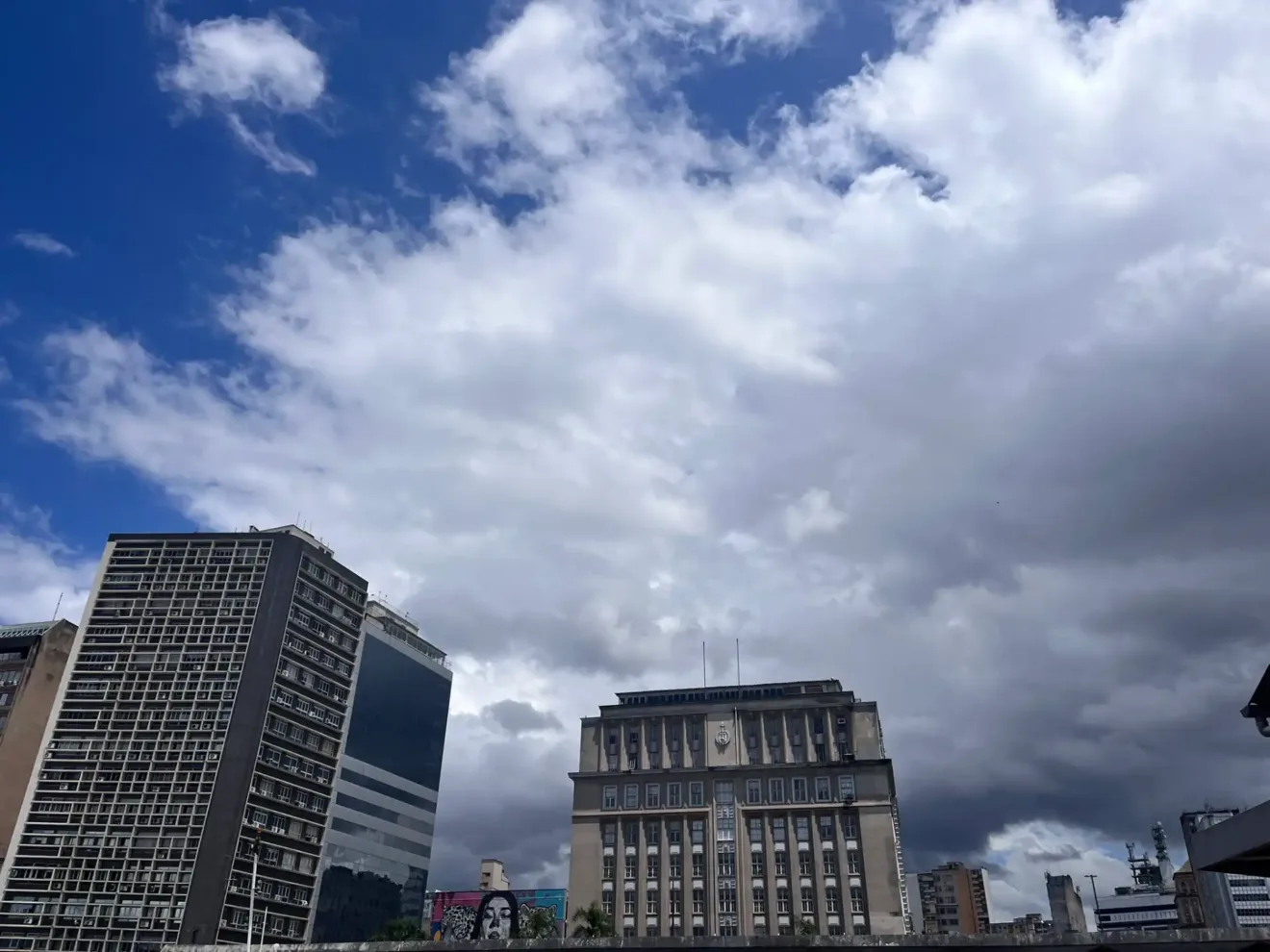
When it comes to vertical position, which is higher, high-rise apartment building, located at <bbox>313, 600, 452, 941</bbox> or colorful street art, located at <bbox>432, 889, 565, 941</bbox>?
Answer: high-rise apartment building, located at <bbox>313, 600, 452, 941</bbox>

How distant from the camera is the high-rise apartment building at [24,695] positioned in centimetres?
9994

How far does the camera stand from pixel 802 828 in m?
108

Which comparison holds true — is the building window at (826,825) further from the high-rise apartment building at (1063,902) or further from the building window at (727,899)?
the high-rise apartment building at (1063,902)

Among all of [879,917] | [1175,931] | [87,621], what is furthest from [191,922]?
[1175,931]

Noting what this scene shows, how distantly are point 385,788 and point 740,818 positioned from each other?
5566 centimetres

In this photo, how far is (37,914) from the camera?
304ft

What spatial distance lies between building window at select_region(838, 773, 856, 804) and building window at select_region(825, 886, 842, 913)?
29.9 ft

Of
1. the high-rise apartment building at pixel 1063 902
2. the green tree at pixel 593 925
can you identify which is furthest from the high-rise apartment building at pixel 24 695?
the high-rise apartment building at pixel 1063 902

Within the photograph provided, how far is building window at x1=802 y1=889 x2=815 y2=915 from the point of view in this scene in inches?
4065

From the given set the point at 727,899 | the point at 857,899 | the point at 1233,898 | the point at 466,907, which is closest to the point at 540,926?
the point at 727,899

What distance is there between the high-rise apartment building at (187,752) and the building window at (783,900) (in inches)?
2042

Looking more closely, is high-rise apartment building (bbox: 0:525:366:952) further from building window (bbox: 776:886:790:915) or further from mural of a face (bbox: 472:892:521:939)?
building window (bbox: 776:886:790:915)

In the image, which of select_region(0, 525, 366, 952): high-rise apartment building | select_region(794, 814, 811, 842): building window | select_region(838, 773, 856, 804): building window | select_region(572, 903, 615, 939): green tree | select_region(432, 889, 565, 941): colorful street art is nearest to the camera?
select_region(572, 903, 615, 939): green tree

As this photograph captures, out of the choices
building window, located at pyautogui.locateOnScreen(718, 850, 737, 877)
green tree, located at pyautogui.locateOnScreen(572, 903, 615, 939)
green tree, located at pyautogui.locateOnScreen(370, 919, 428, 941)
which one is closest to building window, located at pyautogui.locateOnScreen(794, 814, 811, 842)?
building window, located at pyautogui.locateOnScreen(718, 850, 737, 877)
